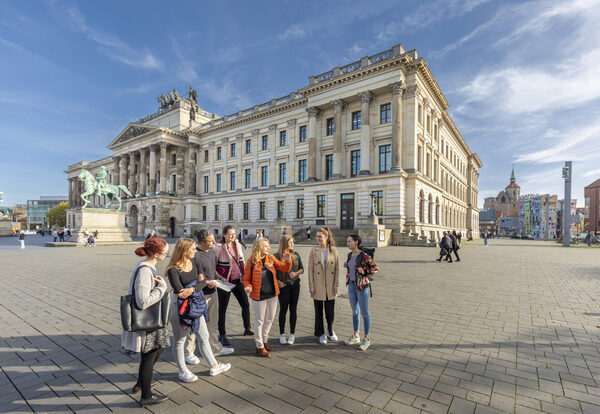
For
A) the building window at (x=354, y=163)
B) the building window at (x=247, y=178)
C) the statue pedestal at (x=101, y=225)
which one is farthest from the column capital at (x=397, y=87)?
the statue pedestal at (x=101, y=225)

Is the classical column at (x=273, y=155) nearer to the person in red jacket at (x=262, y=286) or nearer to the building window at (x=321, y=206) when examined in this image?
the building window at (x=321, y=206)

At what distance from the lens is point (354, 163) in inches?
1284

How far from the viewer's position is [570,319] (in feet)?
18.8

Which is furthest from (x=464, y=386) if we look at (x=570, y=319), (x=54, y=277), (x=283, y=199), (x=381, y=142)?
(x=283, y=199)

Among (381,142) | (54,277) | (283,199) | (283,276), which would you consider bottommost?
(54,277)

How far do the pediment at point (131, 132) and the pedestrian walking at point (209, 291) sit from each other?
52.0 metres

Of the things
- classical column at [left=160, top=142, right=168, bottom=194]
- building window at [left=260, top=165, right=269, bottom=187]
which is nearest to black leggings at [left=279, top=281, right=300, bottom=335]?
building window at [left=260, top=165, right=269, bottom=187]

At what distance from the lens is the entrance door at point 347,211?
31266 mm

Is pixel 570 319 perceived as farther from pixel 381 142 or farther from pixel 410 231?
pixel 381 142

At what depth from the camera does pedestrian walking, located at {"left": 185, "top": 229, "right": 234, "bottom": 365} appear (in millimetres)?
3775

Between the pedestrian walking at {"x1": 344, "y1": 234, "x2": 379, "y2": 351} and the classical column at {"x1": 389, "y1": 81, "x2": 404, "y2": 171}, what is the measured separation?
83.0ft

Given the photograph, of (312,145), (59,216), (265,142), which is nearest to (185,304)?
(312,145)

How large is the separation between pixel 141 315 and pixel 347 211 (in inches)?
1159

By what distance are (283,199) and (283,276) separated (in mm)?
35206
